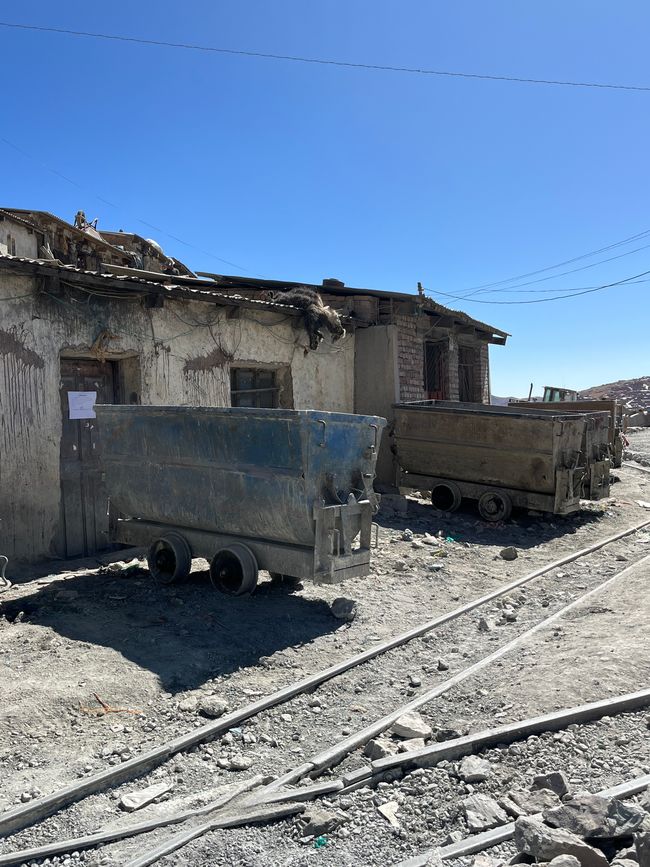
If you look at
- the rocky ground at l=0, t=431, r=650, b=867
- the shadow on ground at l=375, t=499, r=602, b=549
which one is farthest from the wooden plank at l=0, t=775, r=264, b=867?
the shadow on ground at l=375, t=499, r=602, b=549

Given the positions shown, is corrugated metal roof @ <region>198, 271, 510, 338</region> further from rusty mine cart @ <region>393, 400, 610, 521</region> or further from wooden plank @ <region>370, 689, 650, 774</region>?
wooden plank @ <region>370, 689, 650, 774</region>

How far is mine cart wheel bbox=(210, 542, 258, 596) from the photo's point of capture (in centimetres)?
624

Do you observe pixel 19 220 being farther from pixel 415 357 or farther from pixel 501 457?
pixel 501 457

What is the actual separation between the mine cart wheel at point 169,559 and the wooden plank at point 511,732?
337 cm

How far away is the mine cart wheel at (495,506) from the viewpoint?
34.2 ft

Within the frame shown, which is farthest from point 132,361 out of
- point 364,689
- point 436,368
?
point 436,368

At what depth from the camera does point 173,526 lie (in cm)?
686

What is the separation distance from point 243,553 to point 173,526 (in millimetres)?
981

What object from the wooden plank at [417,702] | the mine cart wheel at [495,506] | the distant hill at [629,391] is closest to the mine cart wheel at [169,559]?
the wooden plank at [417,702]

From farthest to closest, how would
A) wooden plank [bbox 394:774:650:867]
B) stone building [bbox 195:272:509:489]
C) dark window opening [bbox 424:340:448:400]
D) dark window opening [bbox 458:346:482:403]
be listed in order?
dark window opening [bbox 458:346:482:403], dark window opening [bbox 424:340:448:400], stone building [bbox 195:272:509:489], wooden plank [bbox 394:774:650:867]

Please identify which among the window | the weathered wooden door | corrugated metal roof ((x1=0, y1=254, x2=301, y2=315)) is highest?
corrugated metal roof ((x1=0, y1=254, x2=301, y2=315))

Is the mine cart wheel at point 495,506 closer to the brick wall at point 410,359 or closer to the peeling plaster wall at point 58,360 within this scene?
the brick wall at point 410,359

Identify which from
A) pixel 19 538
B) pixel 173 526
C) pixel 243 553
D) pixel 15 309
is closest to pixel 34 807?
pixel 243 553

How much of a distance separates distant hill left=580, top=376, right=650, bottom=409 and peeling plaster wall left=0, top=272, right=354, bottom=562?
3567 centimetres
